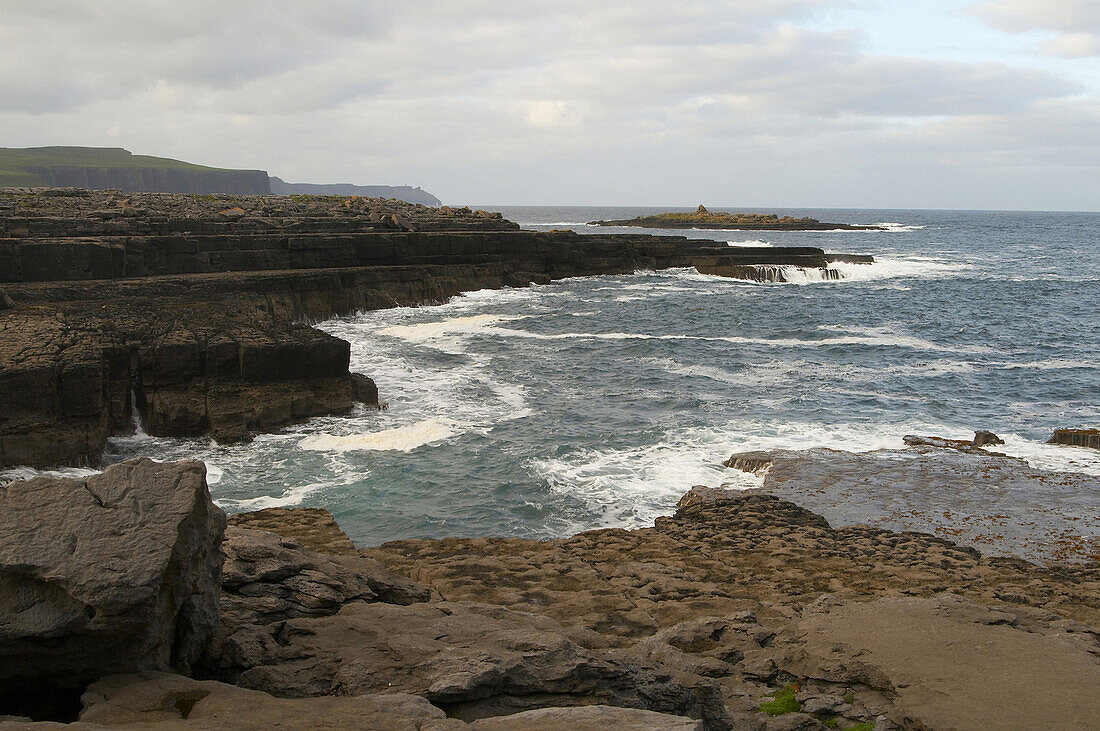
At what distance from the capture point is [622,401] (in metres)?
20.0

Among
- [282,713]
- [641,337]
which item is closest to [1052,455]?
[641,337]

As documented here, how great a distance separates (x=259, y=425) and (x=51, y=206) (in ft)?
84.1

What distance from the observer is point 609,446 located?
645 inches

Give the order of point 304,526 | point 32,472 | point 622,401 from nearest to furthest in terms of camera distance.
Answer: point 304,526
point 32,472
point 622,401

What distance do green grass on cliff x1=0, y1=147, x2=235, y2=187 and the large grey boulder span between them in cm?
12223

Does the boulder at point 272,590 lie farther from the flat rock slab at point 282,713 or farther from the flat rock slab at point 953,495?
the flat rock slab at point 953,495

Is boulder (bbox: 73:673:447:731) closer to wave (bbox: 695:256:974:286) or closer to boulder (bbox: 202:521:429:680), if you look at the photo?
boulder (bbox: 202:521:429:680)

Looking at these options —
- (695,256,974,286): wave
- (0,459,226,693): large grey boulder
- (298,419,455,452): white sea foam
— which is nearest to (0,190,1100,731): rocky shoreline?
(0,459,226,693): large grey boulder

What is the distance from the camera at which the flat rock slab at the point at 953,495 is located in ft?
38.8

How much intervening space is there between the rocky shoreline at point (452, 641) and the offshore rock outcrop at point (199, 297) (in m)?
9.28

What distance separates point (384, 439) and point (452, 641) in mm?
11069

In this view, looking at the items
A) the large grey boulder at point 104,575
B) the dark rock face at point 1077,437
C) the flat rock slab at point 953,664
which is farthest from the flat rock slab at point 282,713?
the dark rock face at point 1077,437

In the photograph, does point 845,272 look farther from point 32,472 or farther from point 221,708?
point 221,708

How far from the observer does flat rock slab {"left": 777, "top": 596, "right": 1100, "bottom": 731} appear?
227 inches
